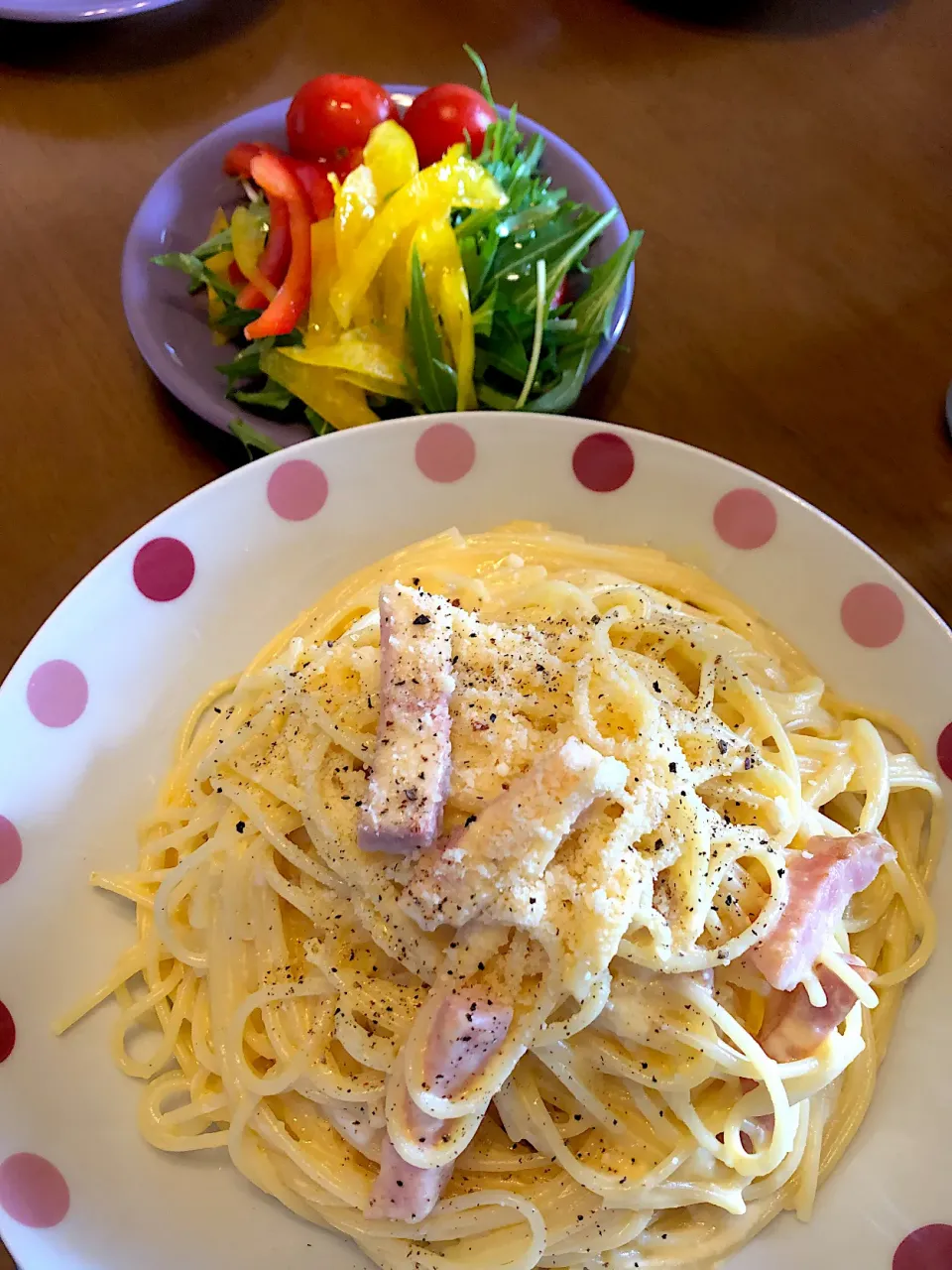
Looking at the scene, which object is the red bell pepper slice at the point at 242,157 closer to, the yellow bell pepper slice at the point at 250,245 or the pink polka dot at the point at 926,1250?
the yellow bell pepper slice at the point at 250,245

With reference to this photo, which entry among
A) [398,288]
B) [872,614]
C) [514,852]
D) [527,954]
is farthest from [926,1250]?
[398,288]

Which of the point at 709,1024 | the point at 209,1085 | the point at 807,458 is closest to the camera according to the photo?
the point at 709,1024

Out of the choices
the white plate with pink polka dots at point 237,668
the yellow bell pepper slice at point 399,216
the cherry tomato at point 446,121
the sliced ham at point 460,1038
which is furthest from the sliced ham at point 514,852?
the cherry tomato at point 446,121

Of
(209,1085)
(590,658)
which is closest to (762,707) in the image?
(590,658)

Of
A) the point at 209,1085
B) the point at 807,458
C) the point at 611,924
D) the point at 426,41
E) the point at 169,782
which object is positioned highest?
the point at 426,41

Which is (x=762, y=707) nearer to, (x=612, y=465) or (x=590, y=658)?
(x=590, y=658)

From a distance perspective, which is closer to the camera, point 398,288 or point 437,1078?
point 437,1078

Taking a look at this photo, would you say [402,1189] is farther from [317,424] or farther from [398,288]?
[398,288]
